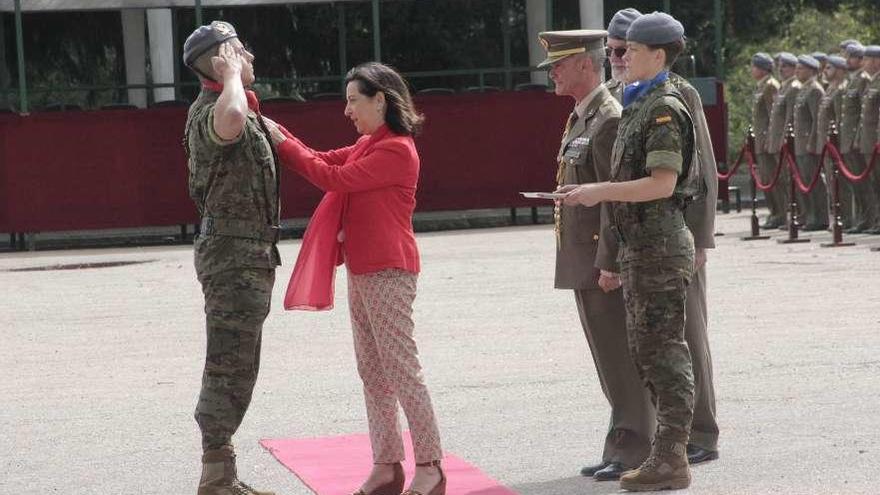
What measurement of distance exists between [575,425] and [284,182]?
48.0 ft

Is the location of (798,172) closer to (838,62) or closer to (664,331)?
(838,62)

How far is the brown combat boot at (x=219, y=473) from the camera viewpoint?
7.07m

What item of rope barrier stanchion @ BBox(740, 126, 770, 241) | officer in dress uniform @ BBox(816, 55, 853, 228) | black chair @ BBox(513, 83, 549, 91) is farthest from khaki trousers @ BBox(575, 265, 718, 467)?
black chair @ BBox(513, 83, 549, 91)

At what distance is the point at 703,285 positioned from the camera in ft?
25.9

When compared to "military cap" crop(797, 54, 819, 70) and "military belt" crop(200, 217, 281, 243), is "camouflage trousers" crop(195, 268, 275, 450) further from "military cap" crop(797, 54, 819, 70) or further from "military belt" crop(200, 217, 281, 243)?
"military cap" crop(797, 54, 819, 70)

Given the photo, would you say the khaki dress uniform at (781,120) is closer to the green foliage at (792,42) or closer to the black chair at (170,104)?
the black chair at (170,104)

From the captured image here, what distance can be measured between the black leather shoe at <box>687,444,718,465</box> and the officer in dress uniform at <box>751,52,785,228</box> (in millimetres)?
14349

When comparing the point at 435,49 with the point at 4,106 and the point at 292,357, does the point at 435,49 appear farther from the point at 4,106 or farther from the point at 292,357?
the point at 292,357

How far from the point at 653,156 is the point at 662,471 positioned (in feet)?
4.02

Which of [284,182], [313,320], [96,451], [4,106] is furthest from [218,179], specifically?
[4,106]

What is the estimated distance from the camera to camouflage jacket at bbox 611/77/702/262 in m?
7.04

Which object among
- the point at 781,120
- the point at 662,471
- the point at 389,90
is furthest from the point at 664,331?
the point at 781,120

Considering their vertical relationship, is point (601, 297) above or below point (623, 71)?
below

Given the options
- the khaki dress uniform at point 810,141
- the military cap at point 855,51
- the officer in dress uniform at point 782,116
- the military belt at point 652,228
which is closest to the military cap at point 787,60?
the officer in dress uniform at point 782,116
